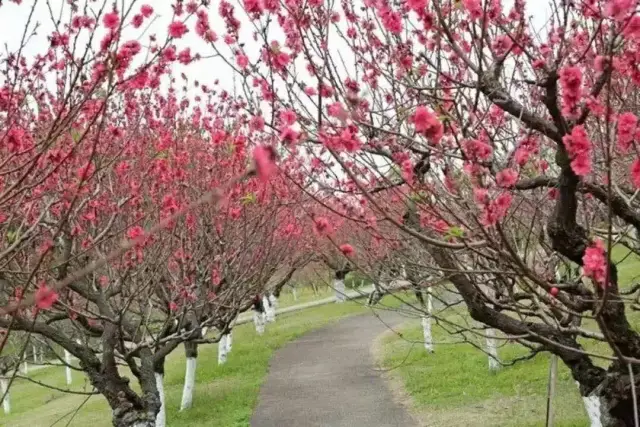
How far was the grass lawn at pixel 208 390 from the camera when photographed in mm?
15578

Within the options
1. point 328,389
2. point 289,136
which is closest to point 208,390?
point 328,389

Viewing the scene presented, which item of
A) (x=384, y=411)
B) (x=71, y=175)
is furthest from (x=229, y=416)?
(x=71, y=175)

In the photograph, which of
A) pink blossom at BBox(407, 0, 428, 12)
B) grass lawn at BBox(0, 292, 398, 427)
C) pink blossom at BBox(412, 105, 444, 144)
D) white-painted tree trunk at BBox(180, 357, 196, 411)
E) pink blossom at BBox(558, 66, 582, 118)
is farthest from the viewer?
white-painted tree trunk at BBox(180, 357, 196, 411)

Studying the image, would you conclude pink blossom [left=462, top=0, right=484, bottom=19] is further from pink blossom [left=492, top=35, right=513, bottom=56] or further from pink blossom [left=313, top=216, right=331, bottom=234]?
pink blossom [left=313, top=216, right=331, bottom=234]

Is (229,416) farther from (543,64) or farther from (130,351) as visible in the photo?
(543,64)

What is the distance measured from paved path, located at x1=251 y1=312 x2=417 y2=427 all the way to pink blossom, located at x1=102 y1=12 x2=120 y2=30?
10815 millimetres

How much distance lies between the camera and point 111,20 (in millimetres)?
3557

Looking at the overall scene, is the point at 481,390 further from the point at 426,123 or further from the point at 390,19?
the point at 426,123

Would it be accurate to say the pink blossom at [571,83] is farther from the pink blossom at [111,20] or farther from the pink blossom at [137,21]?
the pink blossom at [137,21]

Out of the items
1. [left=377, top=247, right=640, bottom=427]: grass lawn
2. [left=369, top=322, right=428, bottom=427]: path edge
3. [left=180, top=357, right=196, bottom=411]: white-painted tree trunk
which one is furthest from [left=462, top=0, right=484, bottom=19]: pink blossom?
[left=180, top=357, right=196, bottom=411]: white-painted tree trunk

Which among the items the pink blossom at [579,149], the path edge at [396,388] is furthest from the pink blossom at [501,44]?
the path edge at [396,388]

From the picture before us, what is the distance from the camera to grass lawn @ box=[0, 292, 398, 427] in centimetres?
1558

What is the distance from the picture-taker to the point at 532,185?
14.2 feet

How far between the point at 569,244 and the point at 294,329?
82.3 ft
